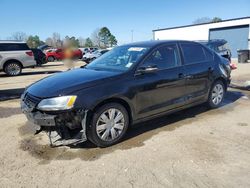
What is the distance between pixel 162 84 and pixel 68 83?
1729mm

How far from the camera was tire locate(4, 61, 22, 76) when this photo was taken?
14.4 meters

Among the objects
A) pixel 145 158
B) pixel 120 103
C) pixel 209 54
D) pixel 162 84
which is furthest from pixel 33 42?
pixel 145 158

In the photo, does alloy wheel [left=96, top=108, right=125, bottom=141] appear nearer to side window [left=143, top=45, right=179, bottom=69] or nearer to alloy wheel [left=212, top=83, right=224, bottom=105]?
side window [left=143, top=45, right=179, bottom=69]

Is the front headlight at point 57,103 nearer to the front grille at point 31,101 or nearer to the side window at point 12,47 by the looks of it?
the front grille at point 31,101

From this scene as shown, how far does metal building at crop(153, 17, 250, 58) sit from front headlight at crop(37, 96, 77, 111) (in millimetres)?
26360

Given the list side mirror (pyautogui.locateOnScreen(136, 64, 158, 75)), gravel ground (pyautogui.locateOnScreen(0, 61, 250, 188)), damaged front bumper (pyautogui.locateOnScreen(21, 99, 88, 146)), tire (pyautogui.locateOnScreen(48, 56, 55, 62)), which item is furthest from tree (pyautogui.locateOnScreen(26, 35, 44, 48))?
damaged front bumper (pyautogui.locateOnScreen(21, 99, 88, 146))

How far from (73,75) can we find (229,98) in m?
4.84

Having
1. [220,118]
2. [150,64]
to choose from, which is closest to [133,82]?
[150,64]

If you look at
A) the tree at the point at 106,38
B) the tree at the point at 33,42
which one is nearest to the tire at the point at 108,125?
the tree at the point at 33,42

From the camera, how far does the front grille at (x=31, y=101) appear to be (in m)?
3.94

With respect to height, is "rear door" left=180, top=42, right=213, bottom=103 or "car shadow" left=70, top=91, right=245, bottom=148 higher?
"rear door" left=180, top=42, right=213, bottom=103

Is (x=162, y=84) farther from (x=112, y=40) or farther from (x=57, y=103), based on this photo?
(x=112, y=40)

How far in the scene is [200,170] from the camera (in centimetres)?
346

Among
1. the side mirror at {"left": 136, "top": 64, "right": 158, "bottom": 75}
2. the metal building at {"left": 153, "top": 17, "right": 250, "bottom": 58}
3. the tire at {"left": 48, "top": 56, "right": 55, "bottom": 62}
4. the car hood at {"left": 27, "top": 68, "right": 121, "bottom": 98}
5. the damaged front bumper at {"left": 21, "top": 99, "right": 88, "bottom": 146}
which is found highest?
the metal building at {"left": 153, "top": 17, "right": 250, "bottom": 58}
